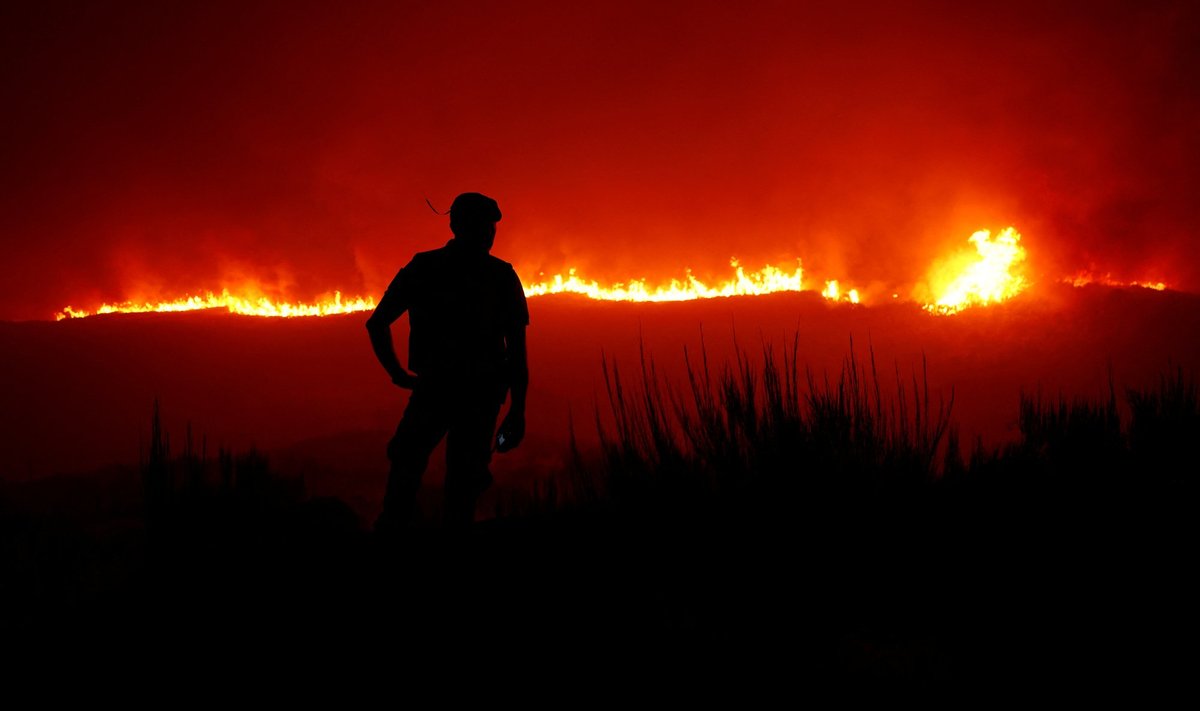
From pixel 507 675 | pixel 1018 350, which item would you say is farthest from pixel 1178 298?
pixel 507 675

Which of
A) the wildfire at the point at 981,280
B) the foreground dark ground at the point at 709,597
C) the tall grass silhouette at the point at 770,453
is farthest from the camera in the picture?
the wildfire at the point at 981,280

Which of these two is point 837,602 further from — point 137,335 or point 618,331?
point 137,335

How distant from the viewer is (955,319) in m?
21.1

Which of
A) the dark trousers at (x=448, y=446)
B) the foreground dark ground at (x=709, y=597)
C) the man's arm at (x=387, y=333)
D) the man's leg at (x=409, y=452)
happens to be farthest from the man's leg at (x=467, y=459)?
the man's arm at (x=387, y=333)

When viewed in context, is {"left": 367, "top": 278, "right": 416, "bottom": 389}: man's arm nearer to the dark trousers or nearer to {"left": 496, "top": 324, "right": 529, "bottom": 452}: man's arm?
the dark trousers

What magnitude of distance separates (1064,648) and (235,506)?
4879mm

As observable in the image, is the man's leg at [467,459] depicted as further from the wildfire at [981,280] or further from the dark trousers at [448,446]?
the wildfire at [981,280]

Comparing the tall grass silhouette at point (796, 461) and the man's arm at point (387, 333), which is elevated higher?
the man's arm at point (387, 333)

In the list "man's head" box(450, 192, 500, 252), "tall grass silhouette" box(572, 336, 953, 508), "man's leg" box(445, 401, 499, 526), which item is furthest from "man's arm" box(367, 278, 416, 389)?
"tall grass silhouette" box(572, 336, 953, 508)

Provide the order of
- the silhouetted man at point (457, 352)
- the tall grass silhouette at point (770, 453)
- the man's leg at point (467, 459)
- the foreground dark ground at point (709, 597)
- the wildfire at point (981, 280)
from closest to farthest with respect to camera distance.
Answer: the foreground dark ground at point (709, 597), the tall grass silhouette at point (770, 453), the silhouetted man at point (457, 352), the man's leg at point (467, 459), the wildfire at point (981, 280)

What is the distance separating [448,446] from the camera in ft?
11.7

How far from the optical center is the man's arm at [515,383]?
3623 mm

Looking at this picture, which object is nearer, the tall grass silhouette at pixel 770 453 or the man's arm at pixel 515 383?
the tall grass silhouette at pixel 770 453

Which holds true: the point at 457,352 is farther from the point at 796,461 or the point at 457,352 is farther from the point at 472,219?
the point at 796,461
